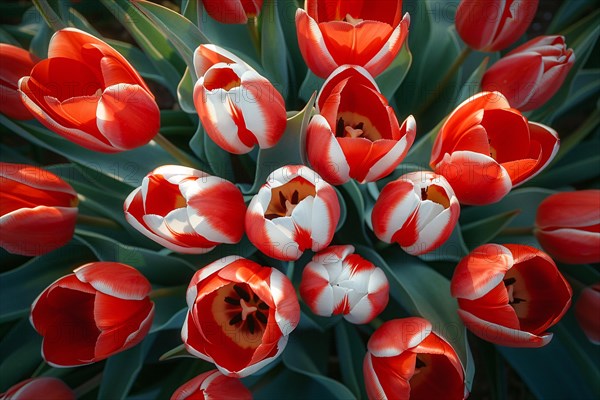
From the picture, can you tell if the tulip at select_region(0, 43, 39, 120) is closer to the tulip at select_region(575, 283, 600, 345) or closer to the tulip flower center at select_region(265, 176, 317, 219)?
the tulip flower center at select_region(265, 176, 317, 219)

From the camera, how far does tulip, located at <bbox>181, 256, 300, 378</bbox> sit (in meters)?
0.54

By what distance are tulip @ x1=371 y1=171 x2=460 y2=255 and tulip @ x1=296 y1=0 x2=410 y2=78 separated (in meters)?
0.13

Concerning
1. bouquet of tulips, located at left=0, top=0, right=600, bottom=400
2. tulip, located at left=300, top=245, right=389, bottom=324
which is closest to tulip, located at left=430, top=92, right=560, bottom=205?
bouquet of tulips, located at left=0, top=0, right=600, bottom=400

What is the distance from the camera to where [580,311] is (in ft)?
2.55

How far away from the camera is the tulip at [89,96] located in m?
0.59

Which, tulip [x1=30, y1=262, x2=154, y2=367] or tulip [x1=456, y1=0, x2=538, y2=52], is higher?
tulip [x1=456, y1=0, x2=538, y2=52]

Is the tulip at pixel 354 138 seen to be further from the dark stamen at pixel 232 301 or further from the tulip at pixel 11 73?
the tulip at pixel 11 73

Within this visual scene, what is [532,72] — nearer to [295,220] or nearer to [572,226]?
[572,226]

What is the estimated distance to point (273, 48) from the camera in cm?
76

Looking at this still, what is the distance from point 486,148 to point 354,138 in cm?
13

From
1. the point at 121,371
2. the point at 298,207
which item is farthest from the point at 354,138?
the point at 121,371

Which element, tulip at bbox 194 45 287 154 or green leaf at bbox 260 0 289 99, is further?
green leaf at bbox 260 0 289 99

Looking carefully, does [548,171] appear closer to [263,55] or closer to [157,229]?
[263,55]

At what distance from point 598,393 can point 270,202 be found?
0.52m
